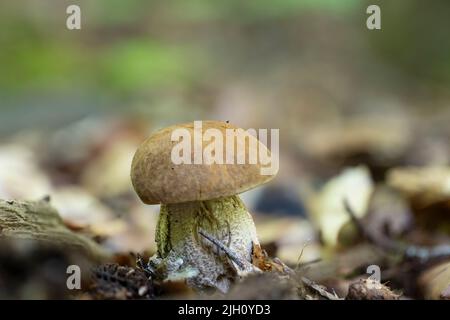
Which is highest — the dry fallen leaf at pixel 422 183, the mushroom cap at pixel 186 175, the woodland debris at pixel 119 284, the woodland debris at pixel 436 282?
the mushroom cap at pixel 186 175

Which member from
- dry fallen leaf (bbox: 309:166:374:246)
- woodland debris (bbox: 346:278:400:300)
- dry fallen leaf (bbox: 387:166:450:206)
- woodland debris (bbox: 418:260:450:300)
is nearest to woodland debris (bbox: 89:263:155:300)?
woodland debris (bbox: 346:278:400:300)

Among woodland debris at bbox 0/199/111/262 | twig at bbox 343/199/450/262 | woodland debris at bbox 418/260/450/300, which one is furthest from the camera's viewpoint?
twig at bbox 343/199/450/262

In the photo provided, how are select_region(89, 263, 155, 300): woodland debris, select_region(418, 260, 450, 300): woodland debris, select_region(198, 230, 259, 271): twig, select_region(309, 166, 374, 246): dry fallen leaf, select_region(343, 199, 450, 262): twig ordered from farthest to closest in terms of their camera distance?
select_region(309, 166, 374, 246): dry fallen leaf < select_region(343, 199, 450, 262): twig < select_region(418, 260, 450, 300): woodland debris < select_region(198, 230, 259, 271): twig < select_region(89, 263, 155, 300): woodland debris

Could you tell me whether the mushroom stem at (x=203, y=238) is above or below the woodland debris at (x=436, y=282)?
above

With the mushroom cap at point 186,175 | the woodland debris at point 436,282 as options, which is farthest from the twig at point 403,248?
the mushroom cap at point 186,175

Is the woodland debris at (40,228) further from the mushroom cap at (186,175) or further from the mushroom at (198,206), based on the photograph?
the mushroom cap at (186,175)

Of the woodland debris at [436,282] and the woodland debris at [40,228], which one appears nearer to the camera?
the woodland debris at [40,228]

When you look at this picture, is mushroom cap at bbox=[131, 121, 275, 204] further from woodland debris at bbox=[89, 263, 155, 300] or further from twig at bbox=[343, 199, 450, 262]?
twig at bbox=[343, 199, 450, 262]

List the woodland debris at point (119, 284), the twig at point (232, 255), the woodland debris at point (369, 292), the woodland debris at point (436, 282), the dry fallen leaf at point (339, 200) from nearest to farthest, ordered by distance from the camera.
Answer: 1. the woodland debris at point (119, 284)
2. the woodland debris at point (369, 292)
3. the twig at point (232, 255)
4. the woodland debris at point (436, 282)
5. the dry fallen leaf at point (339, 200)
